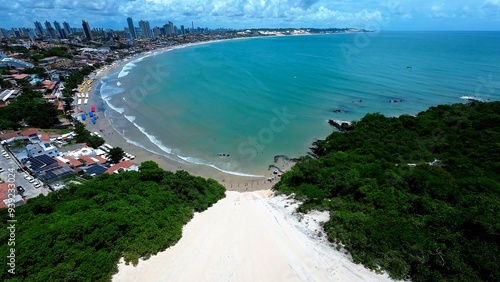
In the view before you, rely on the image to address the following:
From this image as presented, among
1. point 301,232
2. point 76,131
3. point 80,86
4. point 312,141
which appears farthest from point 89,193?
point 80,86

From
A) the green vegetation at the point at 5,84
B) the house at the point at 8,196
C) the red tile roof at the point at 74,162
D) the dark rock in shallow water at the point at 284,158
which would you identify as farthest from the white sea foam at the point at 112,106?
the dark rock in shallow water at the point at 284,158

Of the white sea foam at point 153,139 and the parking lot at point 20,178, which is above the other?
the parking lot at point 20,178

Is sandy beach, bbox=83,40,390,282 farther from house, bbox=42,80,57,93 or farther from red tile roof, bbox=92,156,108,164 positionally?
house, bbox=42,80,57,93

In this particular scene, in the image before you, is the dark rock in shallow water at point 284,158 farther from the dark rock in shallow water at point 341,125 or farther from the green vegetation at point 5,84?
the green vegetation at point 5,84

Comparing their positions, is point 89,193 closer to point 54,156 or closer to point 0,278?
point 0,278

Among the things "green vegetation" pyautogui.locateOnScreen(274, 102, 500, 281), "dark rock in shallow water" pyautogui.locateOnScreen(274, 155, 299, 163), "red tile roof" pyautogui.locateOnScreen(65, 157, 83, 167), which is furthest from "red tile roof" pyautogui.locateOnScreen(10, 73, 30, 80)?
"green vegetation" pyautogui.locateOnScreen(274, 102, 500, 281)
